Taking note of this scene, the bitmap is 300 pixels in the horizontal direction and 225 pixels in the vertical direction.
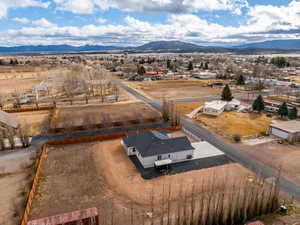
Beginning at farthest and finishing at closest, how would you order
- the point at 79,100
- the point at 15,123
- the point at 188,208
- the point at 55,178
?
the point at 79,100, the point at 15,123, the point at 55,178, the point at 188,208

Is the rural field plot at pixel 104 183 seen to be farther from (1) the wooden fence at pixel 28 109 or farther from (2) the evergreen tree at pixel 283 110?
(2) the evergreen tree at pixel 283 110

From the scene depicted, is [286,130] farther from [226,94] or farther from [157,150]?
[226,94]

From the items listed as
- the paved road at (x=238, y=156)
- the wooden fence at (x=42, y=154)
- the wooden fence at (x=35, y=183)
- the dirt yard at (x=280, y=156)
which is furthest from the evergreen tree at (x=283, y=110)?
the wooden fence at (x=35, y=183)

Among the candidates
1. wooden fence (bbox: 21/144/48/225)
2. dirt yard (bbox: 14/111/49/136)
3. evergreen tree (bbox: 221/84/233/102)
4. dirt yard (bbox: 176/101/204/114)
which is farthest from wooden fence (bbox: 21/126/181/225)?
evergreen tree (bbox: 221/84/233/102)

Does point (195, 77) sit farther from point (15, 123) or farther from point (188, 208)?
point (188, 208)

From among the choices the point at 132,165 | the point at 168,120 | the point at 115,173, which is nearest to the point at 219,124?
the point at 168,120

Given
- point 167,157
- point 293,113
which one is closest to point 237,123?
point 293,113
